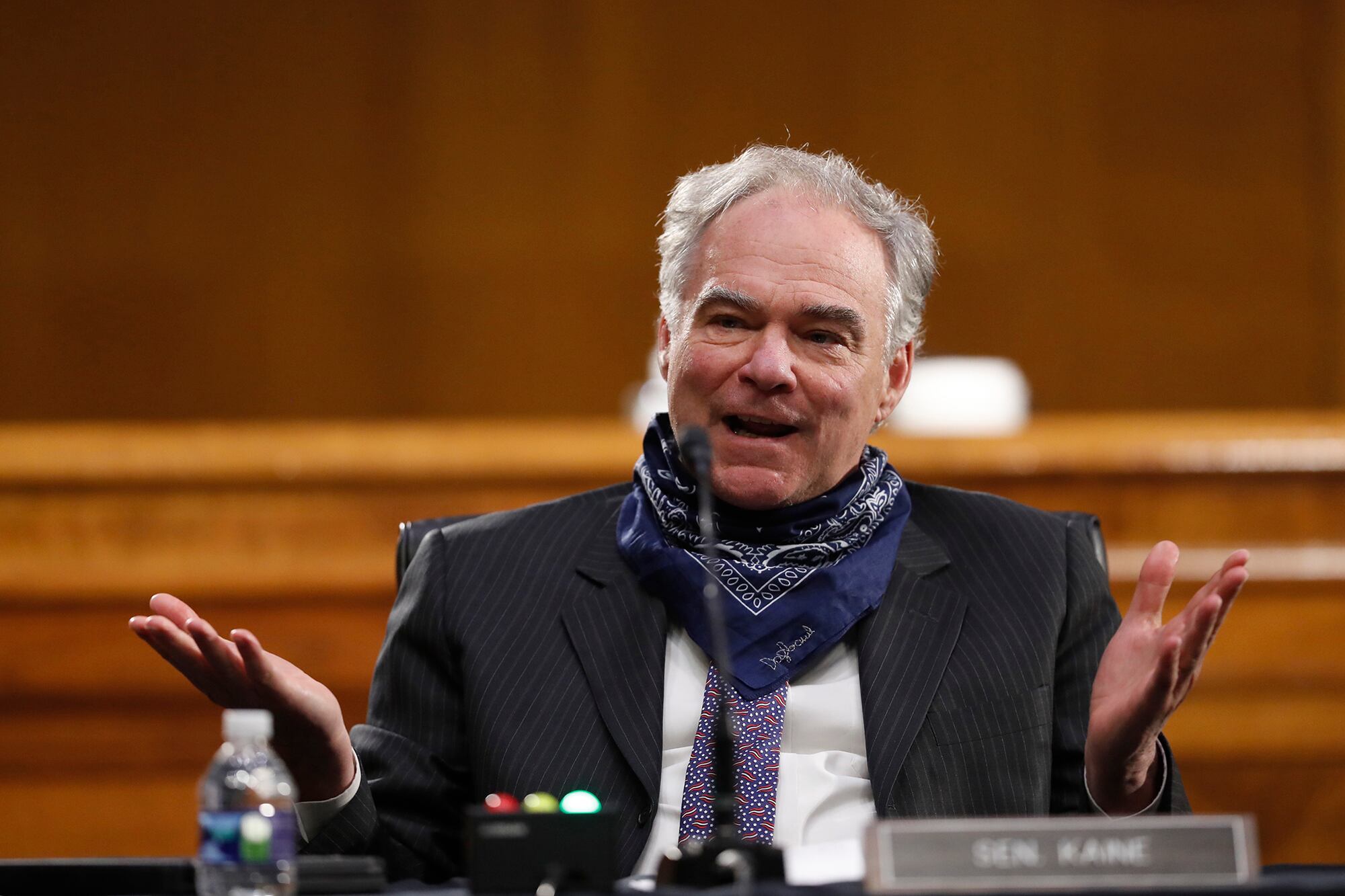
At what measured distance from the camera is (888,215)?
1956 millimetres

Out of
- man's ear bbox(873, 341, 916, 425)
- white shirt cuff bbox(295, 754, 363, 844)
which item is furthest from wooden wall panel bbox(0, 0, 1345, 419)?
white shirt cuff bbox(295, 754, 363, 844)

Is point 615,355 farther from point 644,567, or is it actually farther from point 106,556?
point 644,567

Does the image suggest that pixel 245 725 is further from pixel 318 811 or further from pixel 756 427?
pixel 756 427

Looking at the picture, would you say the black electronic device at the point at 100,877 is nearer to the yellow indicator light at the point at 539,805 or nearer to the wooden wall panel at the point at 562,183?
the yellow indicator light at the point at 539,805

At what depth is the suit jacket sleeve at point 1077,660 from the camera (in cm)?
180

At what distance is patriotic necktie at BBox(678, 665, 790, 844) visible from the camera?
1.62 metres

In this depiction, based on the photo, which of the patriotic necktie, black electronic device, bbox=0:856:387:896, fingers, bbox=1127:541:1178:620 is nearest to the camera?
black electronic device, bbox=0:856:387:896

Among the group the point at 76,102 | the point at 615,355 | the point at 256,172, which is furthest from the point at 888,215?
the point at 76,102

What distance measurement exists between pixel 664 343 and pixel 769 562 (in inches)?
13.9

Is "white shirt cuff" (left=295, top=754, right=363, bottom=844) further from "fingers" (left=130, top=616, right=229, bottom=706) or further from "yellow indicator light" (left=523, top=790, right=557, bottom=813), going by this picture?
"yellow indicator light" (left=523, top=790, right=557, bottom=813)

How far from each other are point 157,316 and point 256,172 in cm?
58

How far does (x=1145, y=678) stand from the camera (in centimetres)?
147

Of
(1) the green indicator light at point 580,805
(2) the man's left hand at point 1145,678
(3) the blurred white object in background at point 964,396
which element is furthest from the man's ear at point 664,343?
(3) the blurred white object in background at point 964,396

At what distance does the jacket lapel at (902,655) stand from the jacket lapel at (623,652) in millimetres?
245
